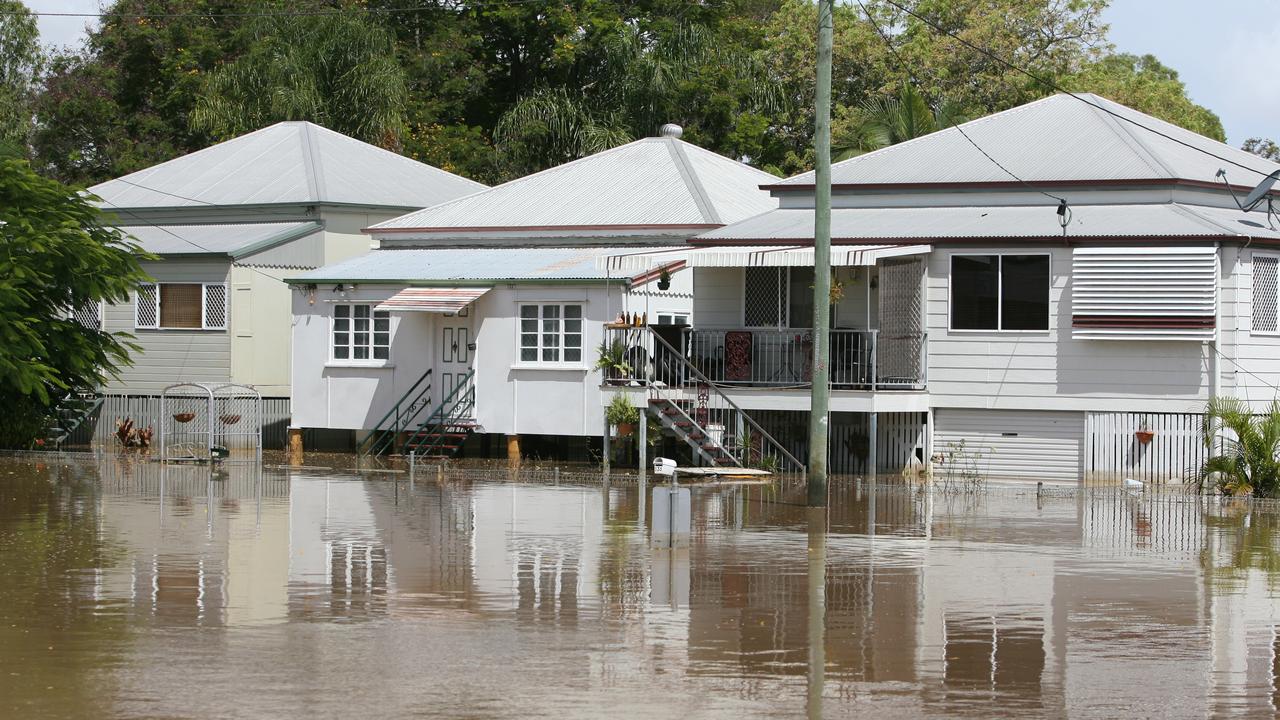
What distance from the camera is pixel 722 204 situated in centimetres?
3731

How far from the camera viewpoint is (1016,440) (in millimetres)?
31609

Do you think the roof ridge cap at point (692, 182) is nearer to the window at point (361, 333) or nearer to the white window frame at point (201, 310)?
the window at point (361, 333)

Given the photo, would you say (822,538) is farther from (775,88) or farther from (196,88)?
(196,88)

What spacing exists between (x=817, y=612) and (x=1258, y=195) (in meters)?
19.1

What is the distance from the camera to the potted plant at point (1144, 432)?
29.9m

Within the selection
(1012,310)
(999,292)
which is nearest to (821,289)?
(999,292)

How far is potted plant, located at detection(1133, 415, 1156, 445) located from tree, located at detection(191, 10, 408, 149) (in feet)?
94.4

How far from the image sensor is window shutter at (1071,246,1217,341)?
29609 mm

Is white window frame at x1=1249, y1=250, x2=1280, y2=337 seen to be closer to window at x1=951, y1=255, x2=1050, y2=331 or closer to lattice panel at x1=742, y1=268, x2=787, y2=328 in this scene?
window at x1=951, y1=255, x2=1050, y2=331

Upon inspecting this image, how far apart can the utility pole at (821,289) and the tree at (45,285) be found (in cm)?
1715

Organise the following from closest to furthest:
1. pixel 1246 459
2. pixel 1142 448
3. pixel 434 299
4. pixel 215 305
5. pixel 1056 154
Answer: pixel 1246 459 < pixel 1142 448 < pixel 1056 154 < pixel 434 299 < pixel 215 305

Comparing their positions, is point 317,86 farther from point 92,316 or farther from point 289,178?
point 92,316

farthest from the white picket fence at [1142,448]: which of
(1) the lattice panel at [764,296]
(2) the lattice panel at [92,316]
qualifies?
(2) the lattice panel at [92,316]

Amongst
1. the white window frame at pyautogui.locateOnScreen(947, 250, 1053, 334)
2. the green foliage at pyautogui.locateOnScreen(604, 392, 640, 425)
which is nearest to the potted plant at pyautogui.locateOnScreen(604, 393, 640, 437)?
the green foliage at pyautogui.locateOnScreen(604, 392, 640, 425)
